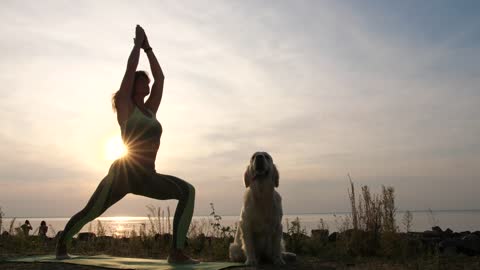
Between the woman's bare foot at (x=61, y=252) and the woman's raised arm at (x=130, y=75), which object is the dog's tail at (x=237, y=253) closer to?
the woman's bare foot at (x=61, y=252)

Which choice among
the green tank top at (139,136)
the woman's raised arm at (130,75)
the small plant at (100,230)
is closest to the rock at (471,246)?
the green tank top at (139,136)

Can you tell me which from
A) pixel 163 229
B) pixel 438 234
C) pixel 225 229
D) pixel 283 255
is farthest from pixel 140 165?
pixel 438 234

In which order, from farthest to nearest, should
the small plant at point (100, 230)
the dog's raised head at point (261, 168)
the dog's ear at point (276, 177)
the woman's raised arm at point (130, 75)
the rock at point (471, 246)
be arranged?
the small plant at point (100, 230), the rock at point (471, 246), the dog's ear at point (276, 177), the dog's raised head at point (261, 168), the woman's raised arm at point (130, 75)

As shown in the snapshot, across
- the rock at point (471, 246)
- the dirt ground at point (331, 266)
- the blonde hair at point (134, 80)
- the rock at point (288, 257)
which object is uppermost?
the blonde hair at point (134, 80)

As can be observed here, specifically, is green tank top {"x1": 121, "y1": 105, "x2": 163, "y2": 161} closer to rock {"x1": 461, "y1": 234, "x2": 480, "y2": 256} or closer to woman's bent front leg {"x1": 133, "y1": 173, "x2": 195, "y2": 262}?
woman's bent front leg {"x1": 133, "y1": 173, "x2": 195, "y2": 262}

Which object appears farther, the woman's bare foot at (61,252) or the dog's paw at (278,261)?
the dog's paw at (278,261)

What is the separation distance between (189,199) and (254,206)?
1.27 m

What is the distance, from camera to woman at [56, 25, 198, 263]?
5.72 metres

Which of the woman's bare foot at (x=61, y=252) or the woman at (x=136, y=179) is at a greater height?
the woman at (x=136, y=179)

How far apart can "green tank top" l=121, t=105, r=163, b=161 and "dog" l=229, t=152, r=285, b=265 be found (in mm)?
1624

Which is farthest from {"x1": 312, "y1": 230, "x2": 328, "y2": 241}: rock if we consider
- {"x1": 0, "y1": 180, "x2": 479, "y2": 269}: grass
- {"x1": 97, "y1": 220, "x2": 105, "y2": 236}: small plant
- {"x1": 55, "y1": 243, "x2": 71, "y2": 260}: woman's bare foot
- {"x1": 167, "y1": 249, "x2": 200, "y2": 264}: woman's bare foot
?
{"x1": 55, "y1": 243, "x2": 71, "y2": 260}: woman's bare foot

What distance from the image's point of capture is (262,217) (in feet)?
21.8

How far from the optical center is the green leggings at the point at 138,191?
571 cm

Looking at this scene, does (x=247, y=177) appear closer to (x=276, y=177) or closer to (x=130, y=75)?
(x=276, y=177)
